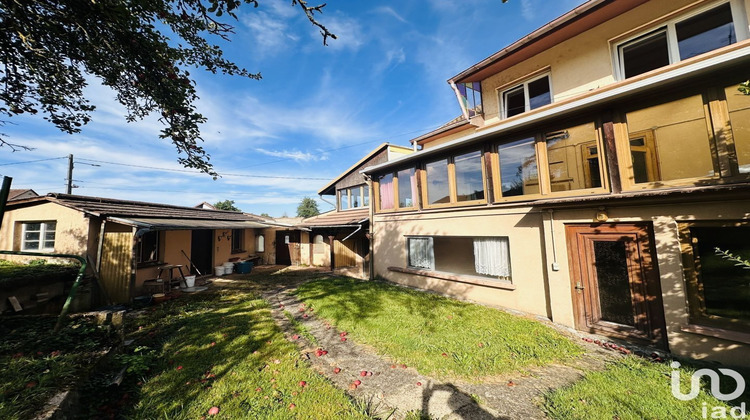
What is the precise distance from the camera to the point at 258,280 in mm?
13562

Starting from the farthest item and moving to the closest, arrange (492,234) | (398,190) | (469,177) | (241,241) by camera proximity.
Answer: (241,241) < (398,190) < (469,177) < (492,234)

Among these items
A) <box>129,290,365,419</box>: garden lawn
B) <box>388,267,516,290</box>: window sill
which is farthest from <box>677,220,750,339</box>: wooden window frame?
<box>129,290,365,419</box>: garden lawn

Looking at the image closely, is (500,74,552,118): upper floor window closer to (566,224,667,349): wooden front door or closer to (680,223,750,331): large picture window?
(566,224,667,349): wooden front door

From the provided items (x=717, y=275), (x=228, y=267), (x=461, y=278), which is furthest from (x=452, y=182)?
(x=228, y=267)

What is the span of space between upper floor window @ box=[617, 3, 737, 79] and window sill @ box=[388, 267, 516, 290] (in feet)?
21.3

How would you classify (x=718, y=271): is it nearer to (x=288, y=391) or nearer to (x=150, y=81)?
(x=288, y=391)

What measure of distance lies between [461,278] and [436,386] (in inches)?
206

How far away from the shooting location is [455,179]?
30.1 ft

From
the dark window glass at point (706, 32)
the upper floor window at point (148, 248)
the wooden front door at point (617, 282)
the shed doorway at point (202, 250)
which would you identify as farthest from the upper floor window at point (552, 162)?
the shed doorway at point (202, 250)

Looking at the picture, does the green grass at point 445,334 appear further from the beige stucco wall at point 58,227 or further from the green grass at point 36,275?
the beige stucco wall at point 58,227

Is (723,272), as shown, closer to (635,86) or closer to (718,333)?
(718,333)

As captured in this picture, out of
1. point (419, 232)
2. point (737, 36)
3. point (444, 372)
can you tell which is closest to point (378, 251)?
point (419, 232)

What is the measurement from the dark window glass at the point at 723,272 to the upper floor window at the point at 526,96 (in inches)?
213

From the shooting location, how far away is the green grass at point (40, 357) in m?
2.95
